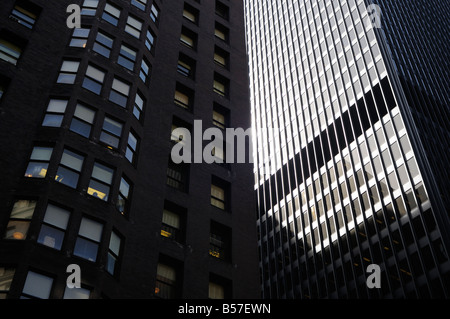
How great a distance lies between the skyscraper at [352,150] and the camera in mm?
62500

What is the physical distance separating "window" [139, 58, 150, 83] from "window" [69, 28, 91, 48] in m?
3.51

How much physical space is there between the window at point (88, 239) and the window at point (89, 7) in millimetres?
14638

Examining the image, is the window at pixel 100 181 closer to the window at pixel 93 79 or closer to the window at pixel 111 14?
the window at pixel 93 79

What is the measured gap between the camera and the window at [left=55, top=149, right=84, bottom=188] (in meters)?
21.1

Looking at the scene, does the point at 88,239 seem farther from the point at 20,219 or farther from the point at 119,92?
the point at 119,92

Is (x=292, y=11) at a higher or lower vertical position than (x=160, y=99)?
higher

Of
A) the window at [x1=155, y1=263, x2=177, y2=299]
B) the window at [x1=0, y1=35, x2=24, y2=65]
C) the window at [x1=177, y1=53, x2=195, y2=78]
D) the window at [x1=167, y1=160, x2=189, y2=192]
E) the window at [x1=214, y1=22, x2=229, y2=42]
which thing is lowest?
the window at [x1=155, y1=263, x2=177, y2=299]

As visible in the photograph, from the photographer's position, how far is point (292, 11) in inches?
4279

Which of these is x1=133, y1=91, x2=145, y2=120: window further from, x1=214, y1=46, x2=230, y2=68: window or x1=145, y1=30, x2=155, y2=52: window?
x1=214, y1=46, x2=230, y2=68: window

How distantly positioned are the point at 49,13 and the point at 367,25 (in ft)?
223

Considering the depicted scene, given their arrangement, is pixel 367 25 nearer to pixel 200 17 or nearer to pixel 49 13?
pixel 200 17

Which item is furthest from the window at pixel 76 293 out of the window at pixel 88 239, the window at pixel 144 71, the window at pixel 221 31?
the window at pixel 221 31

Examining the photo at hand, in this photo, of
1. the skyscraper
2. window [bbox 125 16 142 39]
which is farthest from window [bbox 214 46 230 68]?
the skyscraper
